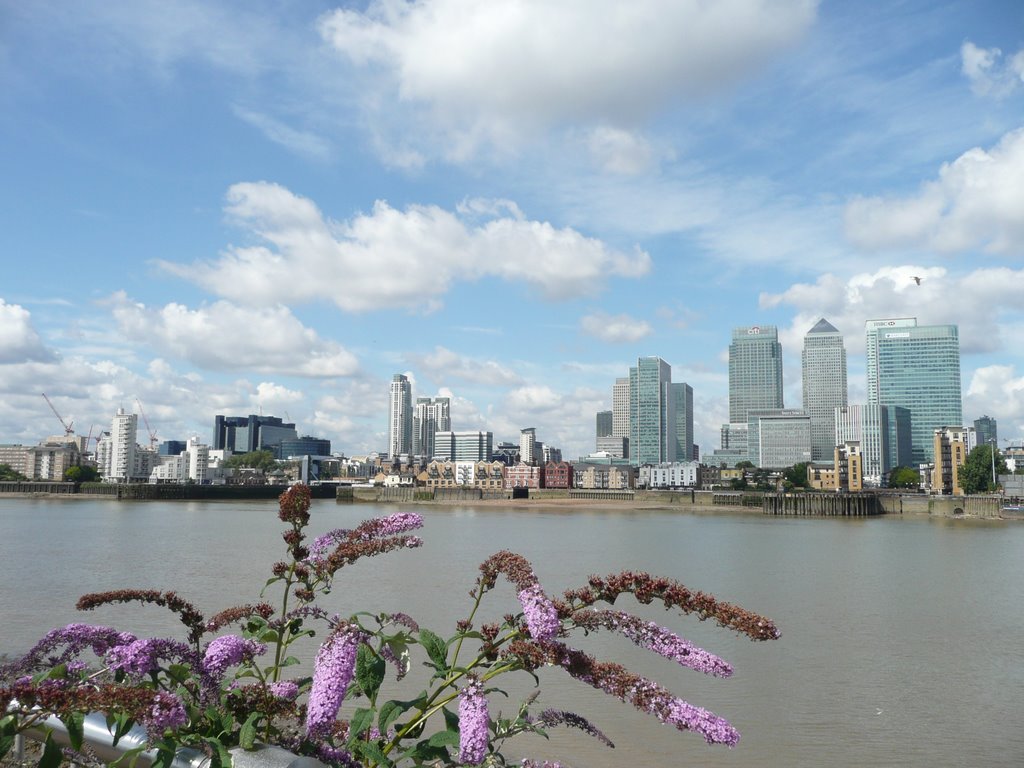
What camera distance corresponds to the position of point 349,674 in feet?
10.8

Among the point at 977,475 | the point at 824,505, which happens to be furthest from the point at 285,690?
the point at 977,475

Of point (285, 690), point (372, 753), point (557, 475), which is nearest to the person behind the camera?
point (372, 753)

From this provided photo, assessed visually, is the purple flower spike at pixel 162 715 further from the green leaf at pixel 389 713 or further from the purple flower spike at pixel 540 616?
the purple flower spike at pixel 540 616

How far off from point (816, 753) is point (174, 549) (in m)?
45.1

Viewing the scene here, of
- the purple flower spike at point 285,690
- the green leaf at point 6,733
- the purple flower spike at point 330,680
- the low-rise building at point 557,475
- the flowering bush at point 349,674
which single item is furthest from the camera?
the low-rise building at point 557,475

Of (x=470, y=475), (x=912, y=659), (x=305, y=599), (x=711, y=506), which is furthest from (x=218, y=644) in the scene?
(x=470, y=475)

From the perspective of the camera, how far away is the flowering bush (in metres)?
3.05

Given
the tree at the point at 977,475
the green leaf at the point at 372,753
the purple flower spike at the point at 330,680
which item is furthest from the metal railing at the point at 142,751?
the tree at the point at 977,475

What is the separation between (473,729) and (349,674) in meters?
0.56

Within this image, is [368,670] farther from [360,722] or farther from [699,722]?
[699,722]

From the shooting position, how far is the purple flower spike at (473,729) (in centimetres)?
303

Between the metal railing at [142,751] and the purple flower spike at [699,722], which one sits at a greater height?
the purple flower spike at [699,722]

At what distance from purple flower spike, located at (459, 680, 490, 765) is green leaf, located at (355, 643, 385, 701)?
0.51m

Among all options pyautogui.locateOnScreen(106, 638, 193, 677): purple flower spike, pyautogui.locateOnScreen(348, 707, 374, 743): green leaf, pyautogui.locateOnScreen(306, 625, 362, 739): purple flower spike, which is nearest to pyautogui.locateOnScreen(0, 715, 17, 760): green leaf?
pyautogui.locateOnScreen(106, 638, 193, 677): purple flower spike
